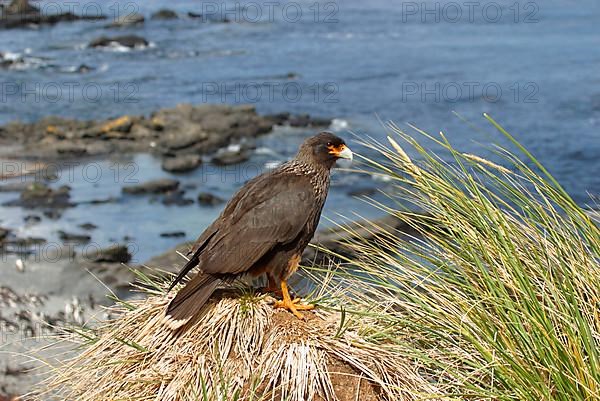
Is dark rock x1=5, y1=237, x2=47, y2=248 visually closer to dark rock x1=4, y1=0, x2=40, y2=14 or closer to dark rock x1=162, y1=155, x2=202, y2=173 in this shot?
dark rock x1=162, y1=155, x2=202, y2=173

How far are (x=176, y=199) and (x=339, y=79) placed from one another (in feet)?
36.6

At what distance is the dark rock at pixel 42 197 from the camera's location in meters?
14.9

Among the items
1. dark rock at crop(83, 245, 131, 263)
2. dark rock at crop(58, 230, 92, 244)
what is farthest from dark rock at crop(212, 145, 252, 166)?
dark rock at crop(83, 245, 131, 263)

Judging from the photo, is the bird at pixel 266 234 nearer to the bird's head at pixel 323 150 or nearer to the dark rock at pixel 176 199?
the bird's head at pixel 323 150

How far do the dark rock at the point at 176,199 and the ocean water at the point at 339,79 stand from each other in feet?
0.68

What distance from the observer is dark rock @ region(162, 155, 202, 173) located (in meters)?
17.2

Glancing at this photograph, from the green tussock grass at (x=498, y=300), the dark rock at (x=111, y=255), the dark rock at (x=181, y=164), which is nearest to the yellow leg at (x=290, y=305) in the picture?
the green tussock grass at (x=498, y=300)

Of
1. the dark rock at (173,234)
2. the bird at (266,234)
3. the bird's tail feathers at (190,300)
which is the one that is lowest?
the dark rock at (173,234)

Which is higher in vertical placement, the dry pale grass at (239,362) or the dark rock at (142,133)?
the dry pale grass at (239,362)

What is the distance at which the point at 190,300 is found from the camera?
15.0ft

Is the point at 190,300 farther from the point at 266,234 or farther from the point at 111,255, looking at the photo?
the point at 111,255

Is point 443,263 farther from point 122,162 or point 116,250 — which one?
point 122,162

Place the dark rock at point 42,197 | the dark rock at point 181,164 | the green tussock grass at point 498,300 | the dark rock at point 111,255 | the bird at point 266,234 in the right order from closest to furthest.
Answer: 1. the green tussock grass at point 498,300
2. the bird at point 266,234
3. the dark rock at point 111,255
4. the dark rock at point 42,197
5. the dark rock at point 181,164

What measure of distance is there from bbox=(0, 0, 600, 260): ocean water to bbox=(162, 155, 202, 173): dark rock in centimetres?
32
